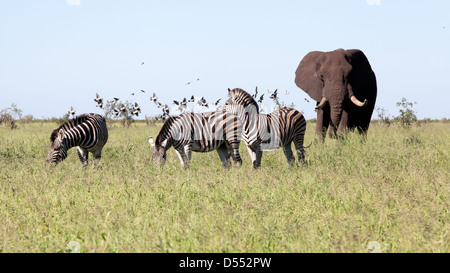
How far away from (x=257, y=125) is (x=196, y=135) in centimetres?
116

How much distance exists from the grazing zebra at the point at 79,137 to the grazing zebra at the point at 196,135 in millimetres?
1741

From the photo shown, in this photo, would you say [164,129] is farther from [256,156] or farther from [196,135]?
[256,156]

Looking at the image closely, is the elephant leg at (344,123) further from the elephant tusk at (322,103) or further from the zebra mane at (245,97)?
the zebra mane at (245,97)

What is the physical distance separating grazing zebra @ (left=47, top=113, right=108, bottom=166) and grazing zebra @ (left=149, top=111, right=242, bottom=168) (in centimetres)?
174

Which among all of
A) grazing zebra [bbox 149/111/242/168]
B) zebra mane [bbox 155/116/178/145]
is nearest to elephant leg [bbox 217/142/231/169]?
grazing zebra [bbox 149/111/242/168]

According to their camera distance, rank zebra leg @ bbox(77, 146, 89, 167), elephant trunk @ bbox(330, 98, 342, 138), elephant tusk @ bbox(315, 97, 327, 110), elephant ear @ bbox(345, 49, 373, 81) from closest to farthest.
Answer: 1. zebra leg @ bbox(77, 146, 89, 167)
2. elephant trunk @ bbox(330, 98, 342, 138)
3. elephant tusk @ bbox(315, 97, 327, 110)
4. elephant ear @ bbox(345, 49, 373, 81)

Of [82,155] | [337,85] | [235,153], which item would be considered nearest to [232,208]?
[235,153]

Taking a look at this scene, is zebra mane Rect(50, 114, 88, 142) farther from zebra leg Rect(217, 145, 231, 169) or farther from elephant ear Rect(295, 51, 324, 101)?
elephant ear Rect(295, 51, 324, 101)

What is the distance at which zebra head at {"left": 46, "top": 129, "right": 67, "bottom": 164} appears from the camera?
9.45m

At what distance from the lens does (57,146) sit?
9.48 metres

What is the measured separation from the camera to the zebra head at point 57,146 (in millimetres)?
9445

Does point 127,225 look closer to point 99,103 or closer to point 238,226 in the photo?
point 238,226

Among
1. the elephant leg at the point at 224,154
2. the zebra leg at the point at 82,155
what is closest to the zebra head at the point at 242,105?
the elephant leg at the point at 224,154
